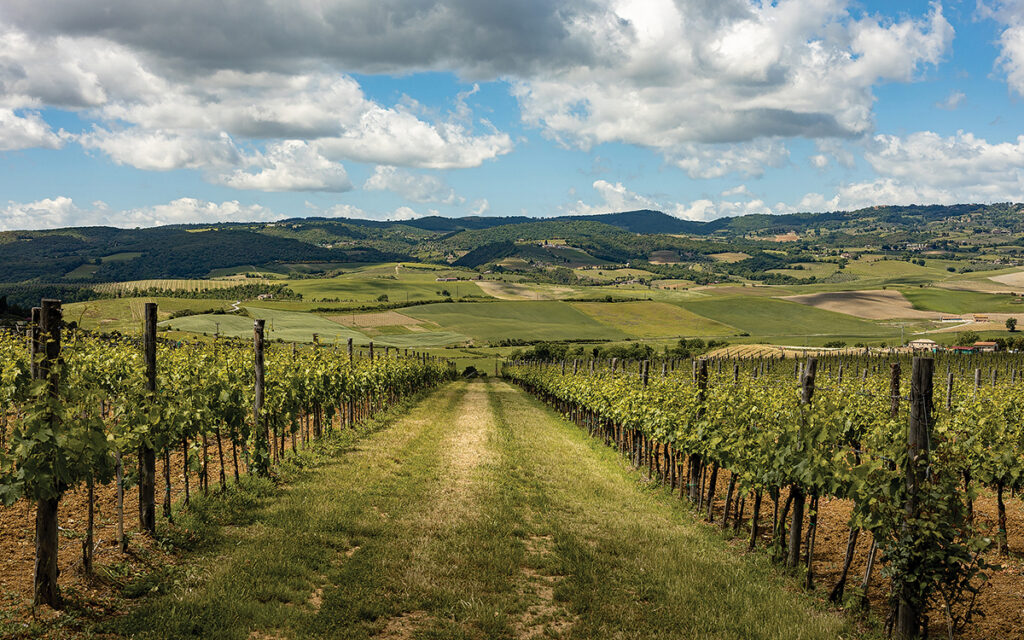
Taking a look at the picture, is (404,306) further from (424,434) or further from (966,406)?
(966,406)

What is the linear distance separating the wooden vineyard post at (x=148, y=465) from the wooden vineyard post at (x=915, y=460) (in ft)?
31.1

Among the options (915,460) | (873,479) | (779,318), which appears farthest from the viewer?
(779,318)

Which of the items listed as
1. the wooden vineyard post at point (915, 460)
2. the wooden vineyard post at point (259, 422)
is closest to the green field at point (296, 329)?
the wooden vineyard post at point (259, 422)

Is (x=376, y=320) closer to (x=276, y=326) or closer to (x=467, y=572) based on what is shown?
(x=276, y=326)

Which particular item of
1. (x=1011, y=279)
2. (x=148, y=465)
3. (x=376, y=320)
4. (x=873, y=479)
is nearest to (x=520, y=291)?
(x=376, y=320)

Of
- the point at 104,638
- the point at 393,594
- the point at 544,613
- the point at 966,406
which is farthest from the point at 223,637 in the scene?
the point at 966,406

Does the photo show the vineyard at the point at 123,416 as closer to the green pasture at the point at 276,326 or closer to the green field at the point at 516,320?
the green pasture at the point at 276,326

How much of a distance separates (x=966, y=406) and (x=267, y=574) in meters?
13.3

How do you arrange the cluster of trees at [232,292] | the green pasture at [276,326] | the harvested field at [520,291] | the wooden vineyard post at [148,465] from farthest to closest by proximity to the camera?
the harvested field at [520,291], the cluster of trees at [232,292], the green pasture at [276,326], the wooden vineyard post at [148,465]

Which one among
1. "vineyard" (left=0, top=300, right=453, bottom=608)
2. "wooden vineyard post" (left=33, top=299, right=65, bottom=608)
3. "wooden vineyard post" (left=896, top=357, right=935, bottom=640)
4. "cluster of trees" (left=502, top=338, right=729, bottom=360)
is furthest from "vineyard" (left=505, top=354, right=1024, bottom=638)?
"cluster of trees" (left=502, top=338, right=729, bottom=360)

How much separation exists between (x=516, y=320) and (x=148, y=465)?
114 metres

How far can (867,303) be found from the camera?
13862cm

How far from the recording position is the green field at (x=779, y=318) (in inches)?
4518

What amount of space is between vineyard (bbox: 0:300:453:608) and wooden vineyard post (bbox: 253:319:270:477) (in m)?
0.03
